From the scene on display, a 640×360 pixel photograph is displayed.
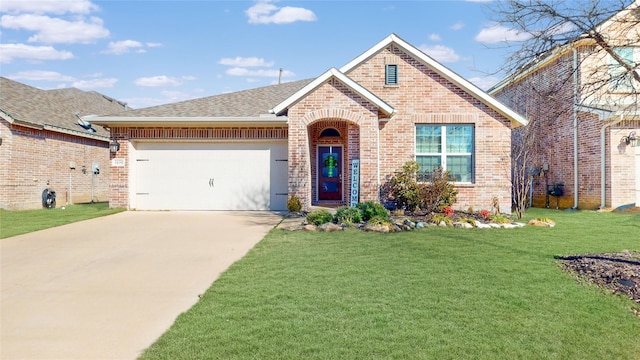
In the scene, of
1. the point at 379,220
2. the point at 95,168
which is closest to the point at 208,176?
the point at 379,220

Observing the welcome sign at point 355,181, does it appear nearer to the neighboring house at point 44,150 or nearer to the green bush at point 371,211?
the green bush at point 371,211

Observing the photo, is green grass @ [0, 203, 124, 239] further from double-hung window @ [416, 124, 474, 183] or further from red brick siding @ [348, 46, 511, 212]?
double-hung window @ [416, 124, 474, 183]

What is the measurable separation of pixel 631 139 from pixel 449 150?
20.5ft

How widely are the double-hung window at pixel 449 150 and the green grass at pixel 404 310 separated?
19.5ft

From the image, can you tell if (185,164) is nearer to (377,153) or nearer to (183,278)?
(377,153)

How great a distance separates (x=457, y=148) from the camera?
43.2 feet

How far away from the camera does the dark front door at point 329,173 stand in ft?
49.9

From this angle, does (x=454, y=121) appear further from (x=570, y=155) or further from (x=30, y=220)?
(x=30, y=220)

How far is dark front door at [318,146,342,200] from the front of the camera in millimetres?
15211

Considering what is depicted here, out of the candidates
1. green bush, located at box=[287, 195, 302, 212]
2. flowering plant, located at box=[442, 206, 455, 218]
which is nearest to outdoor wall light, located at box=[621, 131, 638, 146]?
flowering plant, located at box=[442, 206, 455, 218]

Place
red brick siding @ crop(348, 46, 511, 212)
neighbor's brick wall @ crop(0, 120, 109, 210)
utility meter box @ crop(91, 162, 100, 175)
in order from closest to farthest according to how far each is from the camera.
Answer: red brick siding @ crop(348, 46, 511, 212) → neighbor's brick wall @ crop(0, 120, 109, 210) → utility meter box @ crop(91, 162, 100, 175)

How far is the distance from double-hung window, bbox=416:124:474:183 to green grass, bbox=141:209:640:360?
19.5ft

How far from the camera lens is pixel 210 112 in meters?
14.1

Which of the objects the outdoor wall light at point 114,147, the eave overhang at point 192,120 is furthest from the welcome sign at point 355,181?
the outdoor wall light at point 114,147
